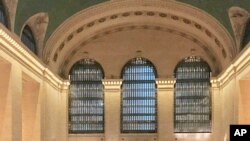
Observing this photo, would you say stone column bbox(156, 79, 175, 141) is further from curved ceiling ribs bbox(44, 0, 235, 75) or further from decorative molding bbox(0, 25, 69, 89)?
decorative molding bbox(0, 25, 69, 89)

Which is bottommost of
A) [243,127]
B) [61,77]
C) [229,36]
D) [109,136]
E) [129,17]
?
[109,136]

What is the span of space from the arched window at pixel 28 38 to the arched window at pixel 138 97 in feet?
22.2

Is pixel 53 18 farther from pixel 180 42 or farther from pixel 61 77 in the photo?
pixel 180 42

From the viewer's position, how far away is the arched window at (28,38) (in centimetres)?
1811

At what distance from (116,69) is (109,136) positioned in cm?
391

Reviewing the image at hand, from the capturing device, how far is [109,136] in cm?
2411

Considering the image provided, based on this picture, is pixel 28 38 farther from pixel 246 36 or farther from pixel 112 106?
pixel 246 36

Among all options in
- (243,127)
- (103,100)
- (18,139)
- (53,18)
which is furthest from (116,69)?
(243,127)

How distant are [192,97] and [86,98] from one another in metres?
6.25

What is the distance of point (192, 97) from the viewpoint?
24453 mm

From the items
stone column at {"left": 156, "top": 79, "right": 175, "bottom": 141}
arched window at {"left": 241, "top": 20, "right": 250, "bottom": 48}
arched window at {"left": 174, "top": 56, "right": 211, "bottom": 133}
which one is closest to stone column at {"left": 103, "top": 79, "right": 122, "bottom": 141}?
stone column at {"left": 156, "top": 79, "right": 175, "bottom": 141}

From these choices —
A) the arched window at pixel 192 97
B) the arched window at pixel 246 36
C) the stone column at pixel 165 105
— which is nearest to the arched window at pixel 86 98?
the stone column at pixel 165 105

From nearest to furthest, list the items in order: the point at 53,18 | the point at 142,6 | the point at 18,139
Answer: the point at 18,139 < the point at 53,18 < the point at 142,6

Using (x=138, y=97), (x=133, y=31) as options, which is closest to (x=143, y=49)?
(x=133, y=31)
